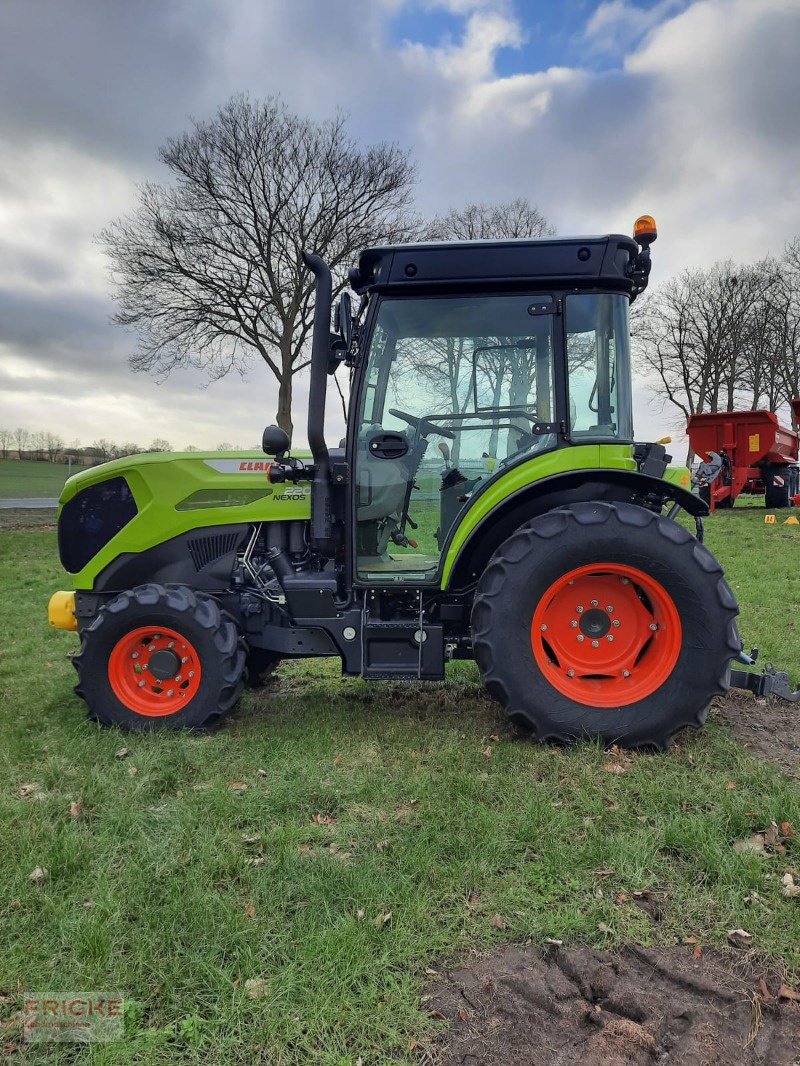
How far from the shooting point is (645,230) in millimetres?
3629

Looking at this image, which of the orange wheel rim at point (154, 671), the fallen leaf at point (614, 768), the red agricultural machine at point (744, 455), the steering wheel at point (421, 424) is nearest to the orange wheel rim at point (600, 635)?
the fallen leaf at point (614, 768)

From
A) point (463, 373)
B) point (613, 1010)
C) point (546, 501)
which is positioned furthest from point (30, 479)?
point (613, 1010)

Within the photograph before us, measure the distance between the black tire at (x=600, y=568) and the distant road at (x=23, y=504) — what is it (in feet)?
53.0

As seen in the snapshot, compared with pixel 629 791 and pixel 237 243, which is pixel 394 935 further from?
pixel 237 243

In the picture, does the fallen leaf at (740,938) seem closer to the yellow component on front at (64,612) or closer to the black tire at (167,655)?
the black tire at (167,655)

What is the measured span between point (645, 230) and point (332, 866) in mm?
3350

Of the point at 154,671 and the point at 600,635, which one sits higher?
the point at 600,635

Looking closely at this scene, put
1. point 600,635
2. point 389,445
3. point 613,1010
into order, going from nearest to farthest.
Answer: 1. point 613,1010
2. point 600,635
3. point 389,445

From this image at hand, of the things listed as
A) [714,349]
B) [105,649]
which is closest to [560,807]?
[105,649]

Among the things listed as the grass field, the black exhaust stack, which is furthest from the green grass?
the grass field

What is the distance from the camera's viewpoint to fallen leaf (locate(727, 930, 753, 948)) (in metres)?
2.15

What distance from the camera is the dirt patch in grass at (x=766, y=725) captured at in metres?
3.47

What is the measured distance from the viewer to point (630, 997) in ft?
6.46

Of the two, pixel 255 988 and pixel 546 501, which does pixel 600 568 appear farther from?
pixel 255 988
